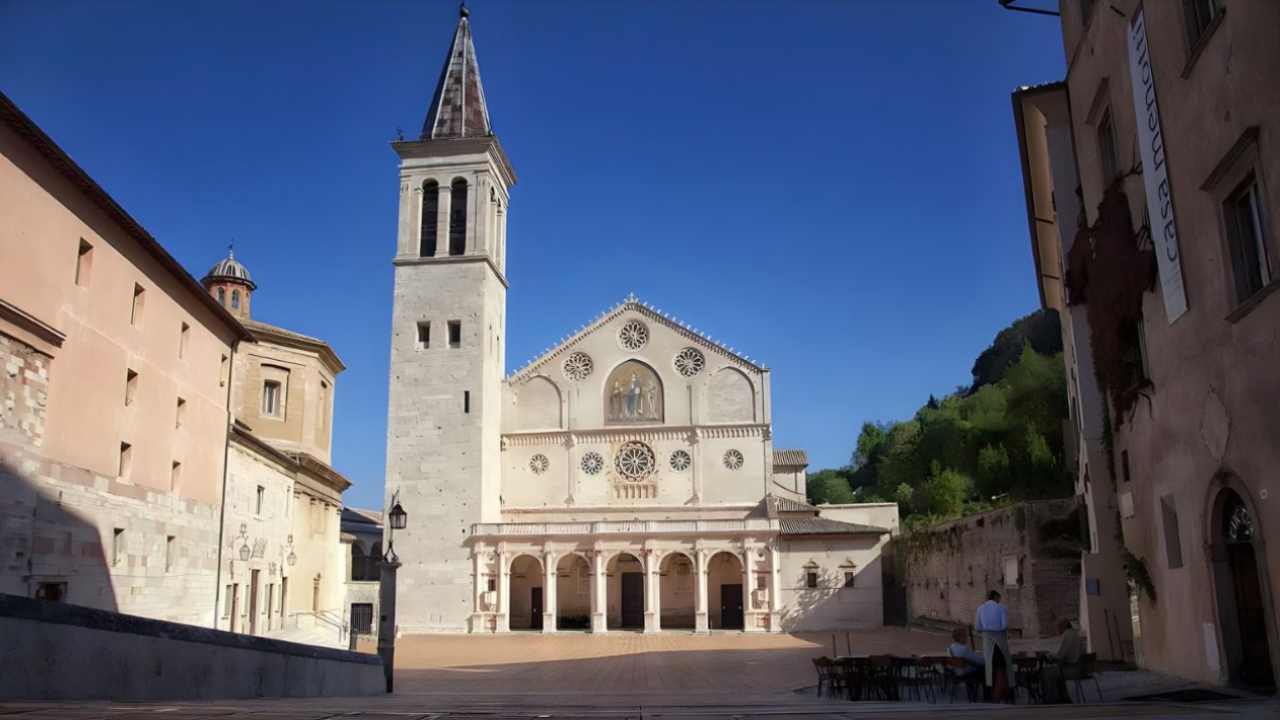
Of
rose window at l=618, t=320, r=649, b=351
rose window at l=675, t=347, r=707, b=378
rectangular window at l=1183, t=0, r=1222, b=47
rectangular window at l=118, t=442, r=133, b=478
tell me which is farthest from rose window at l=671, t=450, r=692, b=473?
rectangular window at l=1183, t=0, r=1222, b=47

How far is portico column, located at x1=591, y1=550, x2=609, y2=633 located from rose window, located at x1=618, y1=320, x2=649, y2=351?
1071 centimetres

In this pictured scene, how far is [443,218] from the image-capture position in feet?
155

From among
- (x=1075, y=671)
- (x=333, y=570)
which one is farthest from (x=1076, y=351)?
(x=333, y=570)

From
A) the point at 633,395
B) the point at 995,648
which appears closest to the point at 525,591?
the point at 633,395

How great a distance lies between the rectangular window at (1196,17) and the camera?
1080 cm

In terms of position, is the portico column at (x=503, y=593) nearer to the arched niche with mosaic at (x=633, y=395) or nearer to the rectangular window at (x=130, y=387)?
the arched niche with mosaic at (x=633, y=395)

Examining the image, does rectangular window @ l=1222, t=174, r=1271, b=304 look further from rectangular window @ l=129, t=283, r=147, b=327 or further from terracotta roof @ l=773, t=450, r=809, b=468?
terracotta roof @ l=773, t=450, r=809, b=468

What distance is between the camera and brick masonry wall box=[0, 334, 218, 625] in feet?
47.3

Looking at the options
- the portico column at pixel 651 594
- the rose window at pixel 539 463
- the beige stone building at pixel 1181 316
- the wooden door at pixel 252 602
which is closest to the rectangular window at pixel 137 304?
the wooden door at pixel 252 602

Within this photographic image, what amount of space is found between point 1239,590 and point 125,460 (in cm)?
1819

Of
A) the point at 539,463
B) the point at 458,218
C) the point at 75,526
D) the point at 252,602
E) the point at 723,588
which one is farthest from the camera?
the point at 458,218

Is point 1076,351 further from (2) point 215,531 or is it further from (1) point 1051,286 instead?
(2) point 215,531

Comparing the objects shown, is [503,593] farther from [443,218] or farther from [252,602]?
[443,218]

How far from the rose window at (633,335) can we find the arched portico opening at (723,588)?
10879 mm
